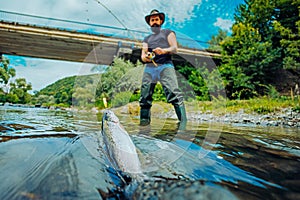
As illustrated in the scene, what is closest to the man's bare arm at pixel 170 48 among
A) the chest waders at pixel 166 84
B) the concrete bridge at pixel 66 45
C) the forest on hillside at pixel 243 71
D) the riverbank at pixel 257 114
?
the chest waders at pixel 166 84

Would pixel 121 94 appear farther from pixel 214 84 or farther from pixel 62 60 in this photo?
pixel 62 60

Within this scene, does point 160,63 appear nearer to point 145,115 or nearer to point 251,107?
point 145,115

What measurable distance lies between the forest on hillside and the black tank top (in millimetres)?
6691

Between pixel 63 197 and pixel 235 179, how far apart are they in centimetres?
89

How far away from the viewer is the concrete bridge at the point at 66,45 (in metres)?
12.8

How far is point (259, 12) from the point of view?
1407cm

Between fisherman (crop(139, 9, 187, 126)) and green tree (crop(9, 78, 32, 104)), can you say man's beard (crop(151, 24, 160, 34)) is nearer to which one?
fisherman (crop(139, 9, 187, 126))

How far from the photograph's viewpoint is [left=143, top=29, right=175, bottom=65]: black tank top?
3475 mm

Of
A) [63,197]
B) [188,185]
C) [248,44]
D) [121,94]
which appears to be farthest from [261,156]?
[248,44]

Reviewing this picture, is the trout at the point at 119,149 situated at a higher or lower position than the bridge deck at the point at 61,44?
lower

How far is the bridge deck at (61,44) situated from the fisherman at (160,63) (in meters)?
8.34

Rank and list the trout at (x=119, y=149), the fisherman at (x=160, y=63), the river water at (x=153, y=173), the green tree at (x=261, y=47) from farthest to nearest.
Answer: the green tree at (x=261, y=47)
the fisherman at (x=160, y=63)
the trout at (x=119, y=149)
the river water at (x=153, y=173)

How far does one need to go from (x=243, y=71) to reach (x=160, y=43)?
11.3 metres

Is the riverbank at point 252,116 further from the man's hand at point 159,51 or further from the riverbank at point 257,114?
the man's hand at point 159,51
